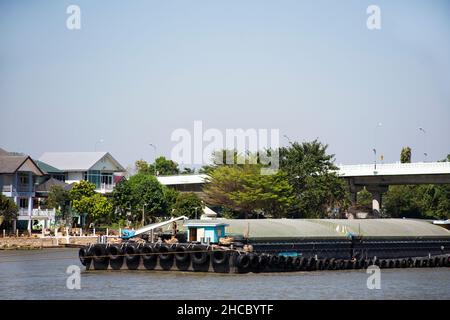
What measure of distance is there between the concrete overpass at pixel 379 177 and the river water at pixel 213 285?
35619 mm

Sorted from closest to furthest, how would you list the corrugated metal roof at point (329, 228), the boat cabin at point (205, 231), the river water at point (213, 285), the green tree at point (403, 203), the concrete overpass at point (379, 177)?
1. the river water at point (213, 285)
2. the boat cabin at point (205, 231)
3. the corrugated metal roof at point (329, 228)
4. the concrete overpass at point (379, 177)
5. the green tree at point (403, 203)

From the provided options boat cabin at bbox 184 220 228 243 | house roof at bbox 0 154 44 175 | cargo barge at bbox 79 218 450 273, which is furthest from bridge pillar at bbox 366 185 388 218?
boat cabin at bbox 184 220 228 243

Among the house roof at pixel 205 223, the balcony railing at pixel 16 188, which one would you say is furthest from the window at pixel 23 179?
the house roof at pixel 205 223

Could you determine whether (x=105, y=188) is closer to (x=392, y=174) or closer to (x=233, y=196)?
(x=233, y=196)

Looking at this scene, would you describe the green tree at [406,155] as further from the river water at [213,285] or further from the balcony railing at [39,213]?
the river water at [213,285]

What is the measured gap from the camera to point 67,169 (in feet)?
328

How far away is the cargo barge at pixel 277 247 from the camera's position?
50.8 meters

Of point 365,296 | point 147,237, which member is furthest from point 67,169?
point 365,296

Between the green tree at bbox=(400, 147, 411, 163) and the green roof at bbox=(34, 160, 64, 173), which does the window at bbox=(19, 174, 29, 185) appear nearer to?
the green roof at bbox=(34, 160, 64, 173)

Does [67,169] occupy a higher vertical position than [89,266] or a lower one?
higher

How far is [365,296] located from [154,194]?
166ft

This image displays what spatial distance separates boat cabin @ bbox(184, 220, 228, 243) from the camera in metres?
53.8

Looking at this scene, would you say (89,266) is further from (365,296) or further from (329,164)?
(329,164)
